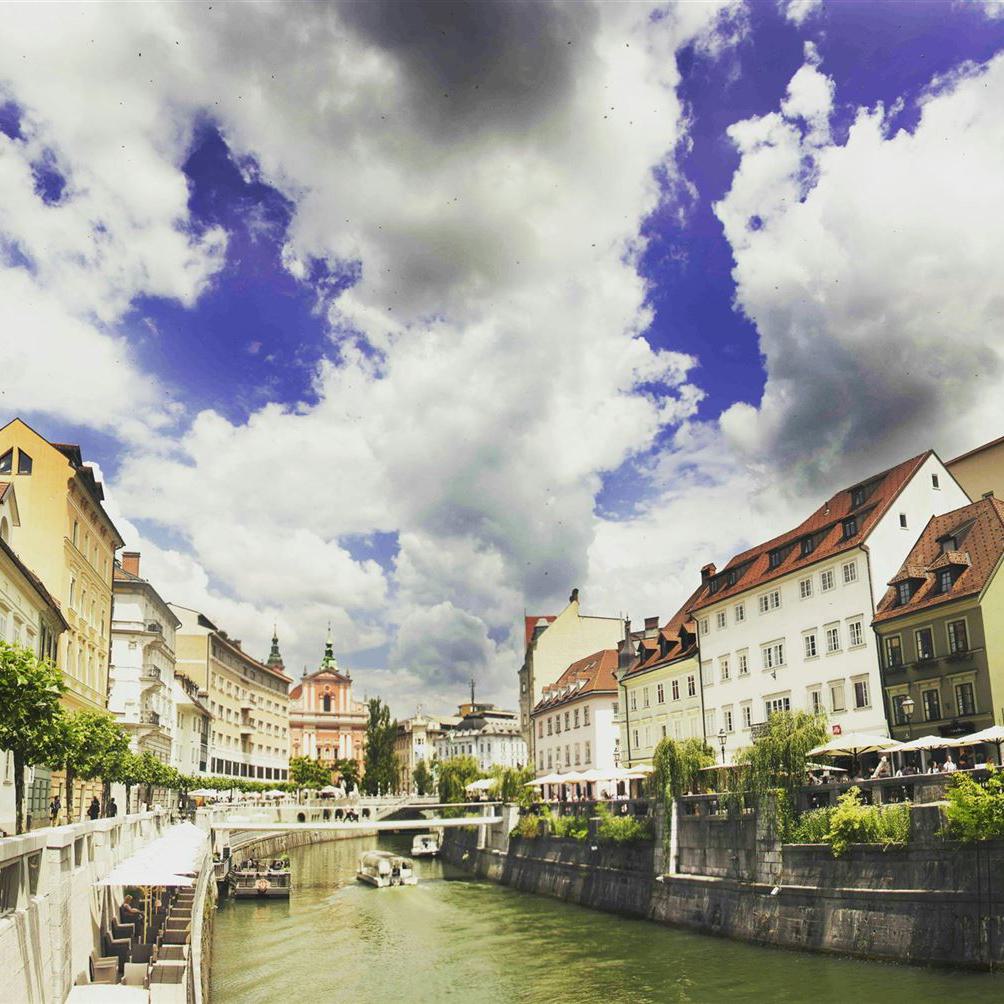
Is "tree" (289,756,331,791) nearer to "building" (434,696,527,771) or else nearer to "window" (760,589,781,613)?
"building" (434,696,527,771)

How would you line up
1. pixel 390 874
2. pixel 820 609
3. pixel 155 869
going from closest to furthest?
pixel 155 869 → pixel 820 609 → pixel 390 874

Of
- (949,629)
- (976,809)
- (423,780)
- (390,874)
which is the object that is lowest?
(390,874)

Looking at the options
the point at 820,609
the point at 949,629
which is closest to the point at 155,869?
the point at 949,629

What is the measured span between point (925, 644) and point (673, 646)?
24.5 m

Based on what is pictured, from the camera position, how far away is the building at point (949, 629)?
40062mm

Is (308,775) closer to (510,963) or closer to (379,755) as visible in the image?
(379,755)

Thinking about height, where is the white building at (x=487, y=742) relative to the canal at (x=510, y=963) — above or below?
above

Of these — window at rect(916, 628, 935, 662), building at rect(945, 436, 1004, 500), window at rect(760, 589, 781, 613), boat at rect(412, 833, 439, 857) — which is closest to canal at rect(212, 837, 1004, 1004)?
window at rect(916, 628, 935, 662)

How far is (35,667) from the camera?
18953mm

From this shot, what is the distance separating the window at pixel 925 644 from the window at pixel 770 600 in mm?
10260

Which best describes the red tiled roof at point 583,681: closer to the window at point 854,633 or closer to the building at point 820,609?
the building at point 820,609

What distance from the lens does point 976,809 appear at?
26750 mm

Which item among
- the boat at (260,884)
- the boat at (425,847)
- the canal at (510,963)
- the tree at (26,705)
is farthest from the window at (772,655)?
the boat at (425,847)

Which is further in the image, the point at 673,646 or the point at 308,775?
the point at 308,775
